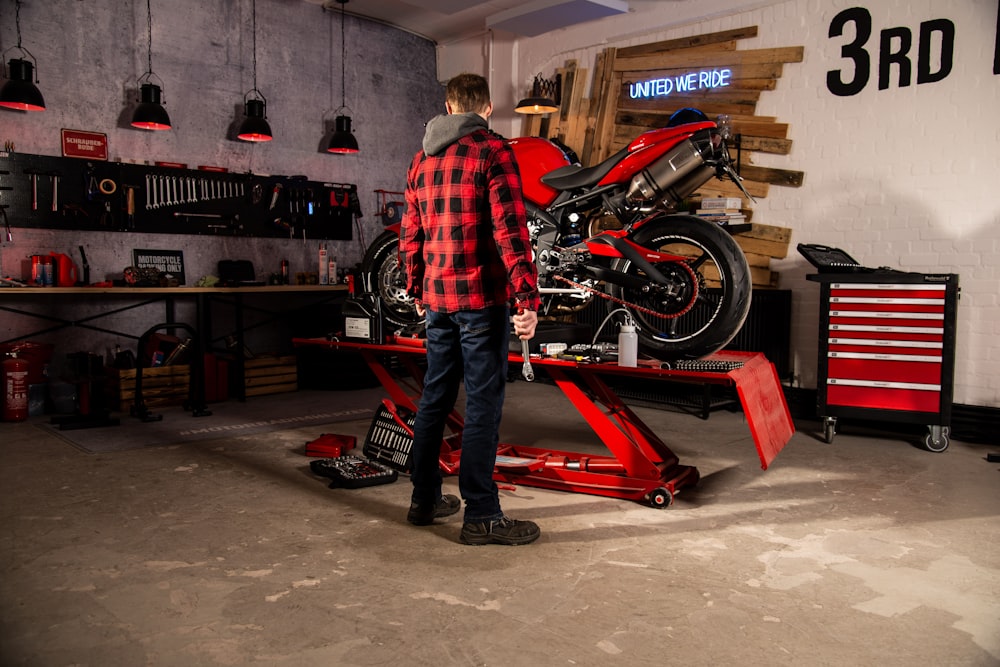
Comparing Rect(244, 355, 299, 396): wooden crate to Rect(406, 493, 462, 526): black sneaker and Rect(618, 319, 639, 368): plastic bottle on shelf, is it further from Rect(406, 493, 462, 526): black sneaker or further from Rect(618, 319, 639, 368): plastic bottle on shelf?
Rect(618, 319, 639, 368): plastic bottle on shelf

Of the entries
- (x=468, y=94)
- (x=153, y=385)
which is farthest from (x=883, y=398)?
(x=153, y=385)

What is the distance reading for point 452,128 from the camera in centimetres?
254

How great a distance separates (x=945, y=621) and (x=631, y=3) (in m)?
5.38

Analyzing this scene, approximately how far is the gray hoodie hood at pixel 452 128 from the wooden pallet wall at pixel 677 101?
3.54m

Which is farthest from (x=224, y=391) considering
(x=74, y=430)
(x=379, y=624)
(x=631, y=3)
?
(x=631, y=3)

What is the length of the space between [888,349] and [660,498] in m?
2.06

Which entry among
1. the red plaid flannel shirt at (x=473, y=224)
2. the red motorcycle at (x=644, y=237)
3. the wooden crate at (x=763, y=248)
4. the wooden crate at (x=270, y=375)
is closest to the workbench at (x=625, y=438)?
the red motorcycle at (x=644, y=237)

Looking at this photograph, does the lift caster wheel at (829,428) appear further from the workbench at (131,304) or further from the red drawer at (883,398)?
the workbench at (131,304)

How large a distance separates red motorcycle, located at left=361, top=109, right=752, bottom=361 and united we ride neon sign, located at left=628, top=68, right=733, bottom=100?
93.8 inches

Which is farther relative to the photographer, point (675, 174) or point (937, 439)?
point (937, 439)

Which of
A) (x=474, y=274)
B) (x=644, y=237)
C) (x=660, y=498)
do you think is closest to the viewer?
(x=474, y=274)

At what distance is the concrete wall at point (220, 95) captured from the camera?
5.37 metres

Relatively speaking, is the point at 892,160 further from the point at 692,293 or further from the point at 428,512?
the point at 428,512

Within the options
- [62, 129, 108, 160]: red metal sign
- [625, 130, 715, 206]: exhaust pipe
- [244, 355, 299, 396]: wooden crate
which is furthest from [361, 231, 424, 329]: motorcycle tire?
[62, 129, 108, 160]: red metal sign
